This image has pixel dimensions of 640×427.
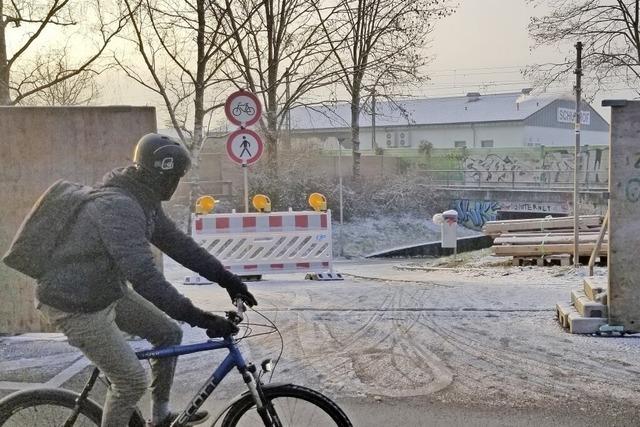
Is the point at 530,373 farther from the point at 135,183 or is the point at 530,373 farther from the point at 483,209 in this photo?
the point at 483,209

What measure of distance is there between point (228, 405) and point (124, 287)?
0.74m

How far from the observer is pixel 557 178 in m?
35.8

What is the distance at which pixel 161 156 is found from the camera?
10.1 feet

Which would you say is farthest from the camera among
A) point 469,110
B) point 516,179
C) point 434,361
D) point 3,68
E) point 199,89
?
point 469,110

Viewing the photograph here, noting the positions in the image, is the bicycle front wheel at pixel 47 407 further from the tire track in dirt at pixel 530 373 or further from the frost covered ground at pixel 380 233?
the frost covered ground at pixel 380 233

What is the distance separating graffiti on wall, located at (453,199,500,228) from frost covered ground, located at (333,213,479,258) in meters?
1.66

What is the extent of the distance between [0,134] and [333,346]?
3614 mm

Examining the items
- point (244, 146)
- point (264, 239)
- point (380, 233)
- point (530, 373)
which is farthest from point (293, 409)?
point (380, 233)

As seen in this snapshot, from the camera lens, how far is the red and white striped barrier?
11.5 m

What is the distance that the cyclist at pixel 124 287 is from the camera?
2.93 m

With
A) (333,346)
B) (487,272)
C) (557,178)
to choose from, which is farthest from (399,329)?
(557,178)

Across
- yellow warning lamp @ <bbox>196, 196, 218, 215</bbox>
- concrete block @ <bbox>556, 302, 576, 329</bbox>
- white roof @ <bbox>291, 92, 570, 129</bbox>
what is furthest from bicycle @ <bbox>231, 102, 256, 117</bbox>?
white roof @ <bbox>291, 92, 570, 129</bbox>

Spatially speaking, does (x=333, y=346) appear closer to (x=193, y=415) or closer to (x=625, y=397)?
(x=625, y=397)

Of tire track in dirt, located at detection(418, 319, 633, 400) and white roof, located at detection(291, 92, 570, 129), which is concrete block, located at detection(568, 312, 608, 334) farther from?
white roof, located at detection(291, 92, 570, 129)
